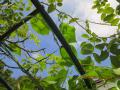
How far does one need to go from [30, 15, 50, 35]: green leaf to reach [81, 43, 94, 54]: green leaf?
25cm

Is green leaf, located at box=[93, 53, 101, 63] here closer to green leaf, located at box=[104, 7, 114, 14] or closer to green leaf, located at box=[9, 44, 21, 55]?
green leaf, located at box=[104, 7, 114, 14]

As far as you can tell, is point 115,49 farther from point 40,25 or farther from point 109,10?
point 40,25

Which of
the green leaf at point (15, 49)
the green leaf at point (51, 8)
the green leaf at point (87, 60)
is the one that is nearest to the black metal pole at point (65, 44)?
the green leaf at point (87, 60)

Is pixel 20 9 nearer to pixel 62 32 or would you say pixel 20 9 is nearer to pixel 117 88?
pixel 62 32

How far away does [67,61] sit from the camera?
1252 mm

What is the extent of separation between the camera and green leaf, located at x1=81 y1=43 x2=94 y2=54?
1163 mm

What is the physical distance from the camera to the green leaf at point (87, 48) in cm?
116

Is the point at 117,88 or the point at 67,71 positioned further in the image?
the point at 67,71

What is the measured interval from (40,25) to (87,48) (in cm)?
31

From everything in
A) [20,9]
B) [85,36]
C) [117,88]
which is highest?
[20,9]

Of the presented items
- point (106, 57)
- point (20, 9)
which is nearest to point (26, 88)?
point (106, 57)

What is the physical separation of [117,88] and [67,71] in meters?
0.29

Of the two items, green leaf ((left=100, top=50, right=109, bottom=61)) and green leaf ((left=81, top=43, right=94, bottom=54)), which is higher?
green leaf ((left=81, top=43, right=94, bottom=54))

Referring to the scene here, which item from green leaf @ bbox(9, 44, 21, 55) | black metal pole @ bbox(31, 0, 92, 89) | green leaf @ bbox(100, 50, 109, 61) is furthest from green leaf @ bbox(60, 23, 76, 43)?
green leaf @ bbox(9, 44, 21, 55)
